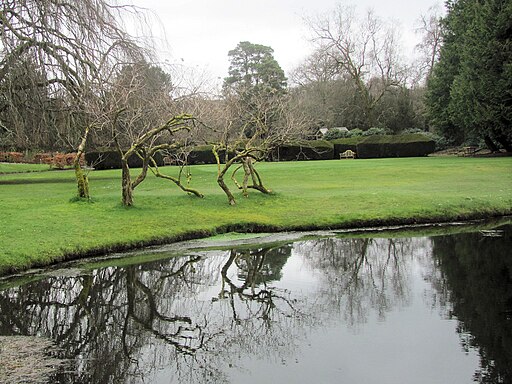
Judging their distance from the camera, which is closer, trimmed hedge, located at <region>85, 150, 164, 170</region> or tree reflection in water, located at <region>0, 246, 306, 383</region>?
tree reflection in water, located at <region>0, 246, 306, 383</region>

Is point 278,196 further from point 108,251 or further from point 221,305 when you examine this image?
point 221,305

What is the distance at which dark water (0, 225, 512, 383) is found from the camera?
6.25 meters

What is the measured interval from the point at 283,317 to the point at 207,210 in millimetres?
8861

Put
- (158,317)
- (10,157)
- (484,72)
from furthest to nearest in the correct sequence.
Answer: (10,157) → (484,72) → (158,317)

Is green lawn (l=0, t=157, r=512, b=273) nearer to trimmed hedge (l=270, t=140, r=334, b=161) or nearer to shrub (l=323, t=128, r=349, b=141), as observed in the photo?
trimmed hedge (l=270, t=140, r=334, b=161)

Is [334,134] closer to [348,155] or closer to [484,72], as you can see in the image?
[348,155]

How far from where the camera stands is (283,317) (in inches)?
319

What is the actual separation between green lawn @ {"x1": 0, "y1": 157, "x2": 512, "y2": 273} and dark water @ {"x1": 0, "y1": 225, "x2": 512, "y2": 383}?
6.00ft

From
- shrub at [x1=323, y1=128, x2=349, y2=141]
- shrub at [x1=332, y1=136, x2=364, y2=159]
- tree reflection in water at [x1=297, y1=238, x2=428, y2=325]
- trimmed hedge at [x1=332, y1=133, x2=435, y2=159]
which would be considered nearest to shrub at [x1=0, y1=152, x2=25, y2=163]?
shrub at [x1=323, y1=128, x2=349, y2=141]

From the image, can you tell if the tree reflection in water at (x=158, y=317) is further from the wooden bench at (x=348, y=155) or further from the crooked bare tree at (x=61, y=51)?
the wooden bench at (x=348, y=155)

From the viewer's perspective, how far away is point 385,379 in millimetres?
5879

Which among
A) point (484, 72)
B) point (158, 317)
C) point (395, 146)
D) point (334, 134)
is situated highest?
point (484, 72)

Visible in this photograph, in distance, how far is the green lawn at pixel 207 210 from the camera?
12.9 metres

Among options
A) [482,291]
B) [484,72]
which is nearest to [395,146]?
[484,72]
